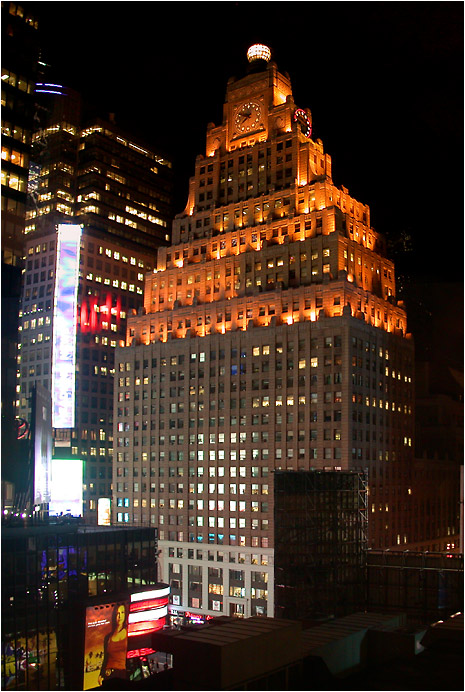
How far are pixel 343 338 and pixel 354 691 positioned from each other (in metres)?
64.0

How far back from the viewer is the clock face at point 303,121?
122m

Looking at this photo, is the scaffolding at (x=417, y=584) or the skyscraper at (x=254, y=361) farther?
the skyscraper at (x=254, y=361)

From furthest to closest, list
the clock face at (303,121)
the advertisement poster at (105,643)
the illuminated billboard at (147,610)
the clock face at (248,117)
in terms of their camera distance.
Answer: the clock face at (248,117)
the clock face at (303,121)
the illuminated billboard at (147,610)
the advertisement poster at (105,643)

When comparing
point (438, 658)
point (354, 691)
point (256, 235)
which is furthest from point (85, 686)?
point (256, 235)

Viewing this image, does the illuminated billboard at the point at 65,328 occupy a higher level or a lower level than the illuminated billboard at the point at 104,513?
higher

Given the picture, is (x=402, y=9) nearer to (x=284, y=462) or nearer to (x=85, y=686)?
(x=85, y=686)

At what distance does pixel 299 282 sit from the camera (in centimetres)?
11438

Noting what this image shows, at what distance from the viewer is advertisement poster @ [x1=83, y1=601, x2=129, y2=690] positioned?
61.0 metres

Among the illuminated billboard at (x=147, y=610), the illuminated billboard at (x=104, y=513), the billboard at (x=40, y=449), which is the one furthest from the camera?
the illuminated billboard at (x=104, y=513)

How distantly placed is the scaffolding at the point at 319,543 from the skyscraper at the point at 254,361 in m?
10.8

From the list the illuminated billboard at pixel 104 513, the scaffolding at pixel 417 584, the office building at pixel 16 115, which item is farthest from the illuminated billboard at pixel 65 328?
the illuminated billboard at pixel 104 513

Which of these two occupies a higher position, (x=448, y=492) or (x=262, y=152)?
(x=262, y=152)

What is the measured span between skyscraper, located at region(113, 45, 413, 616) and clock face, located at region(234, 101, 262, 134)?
0.25 metres

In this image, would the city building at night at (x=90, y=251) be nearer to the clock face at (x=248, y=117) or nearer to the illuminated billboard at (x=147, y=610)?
the clock face at (x=248, y=117)
